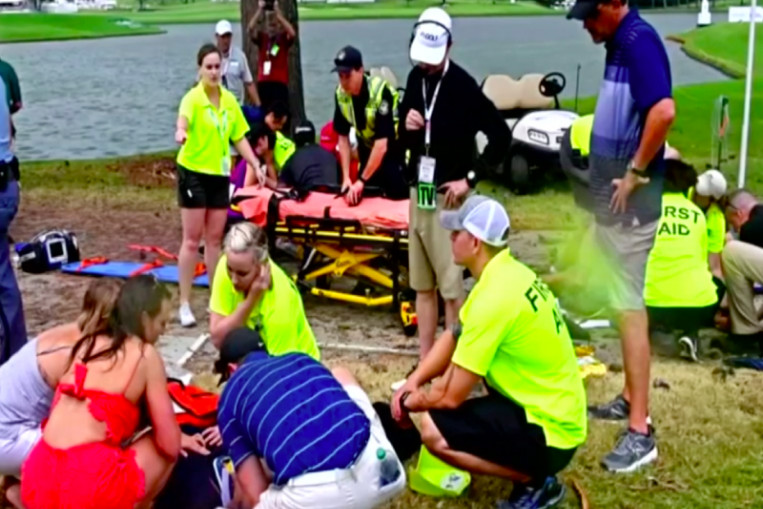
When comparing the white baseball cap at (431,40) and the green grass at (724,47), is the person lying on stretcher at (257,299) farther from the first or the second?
the green grass at (724,47)

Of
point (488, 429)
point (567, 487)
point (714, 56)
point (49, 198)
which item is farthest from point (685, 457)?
point (714, 56)

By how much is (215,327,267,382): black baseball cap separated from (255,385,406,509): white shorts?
0.69m

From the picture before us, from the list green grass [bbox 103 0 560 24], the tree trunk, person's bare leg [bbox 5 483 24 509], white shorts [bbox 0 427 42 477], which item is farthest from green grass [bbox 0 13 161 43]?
white shorts [bbox 0 427 42 477]

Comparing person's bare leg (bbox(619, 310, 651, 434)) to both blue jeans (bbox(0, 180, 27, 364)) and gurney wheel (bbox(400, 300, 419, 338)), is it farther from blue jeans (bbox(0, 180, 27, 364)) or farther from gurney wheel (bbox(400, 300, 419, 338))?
blue jeans (bbox(0, 180, 27, 364))

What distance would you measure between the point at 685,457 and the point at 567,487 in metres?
0.58

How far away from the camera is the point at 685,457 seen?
4.48 metres

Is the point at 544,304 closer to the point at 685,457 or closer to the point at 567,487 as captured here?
the point at 567,487

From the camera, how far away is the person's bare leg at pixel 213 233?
6637 mm

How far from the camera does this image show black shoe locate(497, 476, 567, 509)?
4.00 meters

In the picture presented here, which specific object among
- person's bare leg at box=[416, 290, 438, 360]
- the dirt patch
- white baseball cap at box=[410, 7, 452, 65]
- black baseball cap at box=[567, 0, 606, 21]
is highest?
black baseball cap at box=[567, 0, 606, 21]

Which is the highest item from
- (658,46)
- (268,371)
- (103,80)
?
(658,46)

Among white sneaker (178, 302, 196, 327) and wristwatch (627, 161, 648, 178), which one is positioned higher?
wristwatch (627, 161, 648, 178)

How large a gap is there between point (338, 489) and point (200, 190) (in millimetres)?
3437

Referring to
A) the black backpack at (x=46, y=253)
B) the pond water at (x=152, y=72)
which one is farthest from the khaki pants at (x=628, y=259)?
the pond water at (x=152, y=72)
